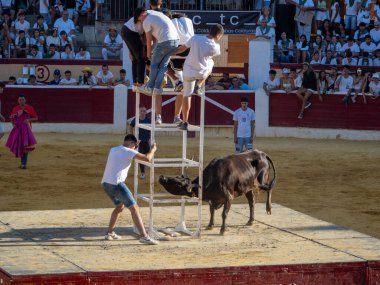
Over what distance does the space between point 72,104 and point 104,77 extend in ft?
3.41

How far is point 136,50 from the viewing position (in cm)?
1295

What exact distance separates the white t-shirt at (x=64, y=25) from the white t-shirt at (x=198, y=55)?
1622cm

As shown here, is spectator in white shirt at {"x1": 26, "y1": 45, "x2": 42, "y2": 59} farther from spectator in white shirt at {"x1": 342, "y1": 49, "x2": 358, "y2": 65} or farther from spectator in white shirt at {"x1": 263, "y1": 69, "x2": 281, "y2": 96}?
spectator in white shirt at {"x1": 342, "y1": 49, "x2": 358, "y2": 65}

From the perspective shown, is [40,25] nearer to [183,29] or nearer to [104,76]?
[104,76]

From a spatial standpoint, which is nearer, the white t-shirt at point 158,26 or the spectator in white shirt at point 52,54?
the white t-shirt at point 158,26

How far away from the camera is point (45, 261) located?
11.9 metres

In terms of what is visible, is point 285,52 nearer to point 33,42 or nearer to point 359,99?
point 359,99

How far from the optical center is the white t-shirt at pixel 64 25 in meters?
28.8

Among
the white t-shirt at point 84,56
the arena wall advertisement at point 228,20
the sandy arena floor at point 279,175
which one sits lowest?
the sandy arena floor at point 279,175

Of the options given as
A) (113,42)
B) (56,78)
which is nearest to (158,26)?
(56,78)

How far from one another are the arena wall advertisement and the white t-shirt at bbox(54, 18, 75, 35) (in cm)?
300

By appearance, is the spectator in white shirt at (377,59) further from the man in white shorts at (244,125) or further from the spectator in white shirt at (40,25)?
the spectator in white shirt at (40,25)

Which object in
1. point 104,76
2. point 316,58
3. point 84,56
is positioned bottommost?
point 104,76

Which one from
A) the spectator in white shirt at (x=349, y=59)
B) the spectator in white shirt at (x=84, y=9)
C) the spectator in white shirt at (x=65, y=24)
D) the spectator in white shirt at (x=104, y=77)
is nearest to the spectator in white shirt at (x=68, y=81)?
the spectator in white shirt at (x=104, y=77)
